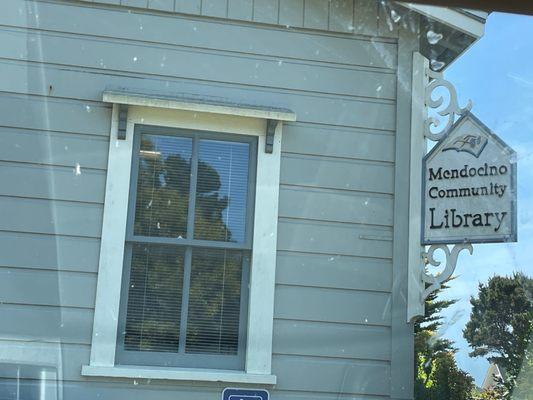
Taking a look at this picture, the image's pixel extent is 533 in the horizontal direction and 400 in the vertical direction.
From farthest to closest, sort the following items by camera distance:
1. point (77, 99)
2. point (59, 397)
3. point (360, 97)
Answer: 1. point (360, 97)
2. point (77, 99)
3. point (59, 397)

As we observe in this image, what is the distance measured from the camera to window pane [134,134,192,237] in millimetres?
5082

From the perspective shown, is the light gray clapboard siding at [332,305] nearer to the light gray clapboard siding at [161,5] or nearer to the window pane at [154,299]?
the window pane at [154,299]

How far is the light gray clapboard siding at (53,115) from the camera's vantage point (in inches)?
200

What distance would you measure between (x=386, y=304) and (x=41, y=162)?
244cm

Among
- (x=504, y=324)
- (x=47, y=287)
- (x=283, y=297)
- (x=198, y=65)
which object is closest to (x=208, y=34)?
(x=198, y=65)

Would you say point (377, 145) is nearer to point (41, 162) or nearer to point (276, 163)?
point (276, 163)

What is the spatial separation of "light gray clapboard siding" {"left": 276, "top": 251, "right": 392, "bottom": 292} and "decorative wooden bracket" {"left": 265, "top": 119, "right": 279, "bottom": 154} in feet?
2.28

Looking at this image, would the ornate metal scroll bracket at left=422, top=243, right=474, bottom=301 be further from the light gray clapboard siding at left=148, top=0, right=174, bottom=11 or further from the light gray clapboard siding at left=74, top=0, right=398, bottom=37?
the light gray clapboard siding at left=148, top=0, right=174, bottom=11

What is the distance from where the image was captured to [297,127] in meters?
5.35

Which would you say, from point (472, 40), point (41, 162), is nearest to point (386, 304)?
point (472, 40)

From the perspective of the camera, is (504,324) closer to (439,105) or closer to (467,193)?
(467,193)

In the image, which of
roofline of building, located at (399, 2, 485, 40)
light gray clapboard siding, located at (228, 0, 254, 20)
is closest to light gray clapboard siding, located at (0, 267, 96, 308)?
light gray clapboard siding, located at (228, 0, 254, 20)

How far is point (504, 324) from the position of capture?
208 inches

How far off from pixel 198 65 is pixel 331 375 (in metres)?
2.23
